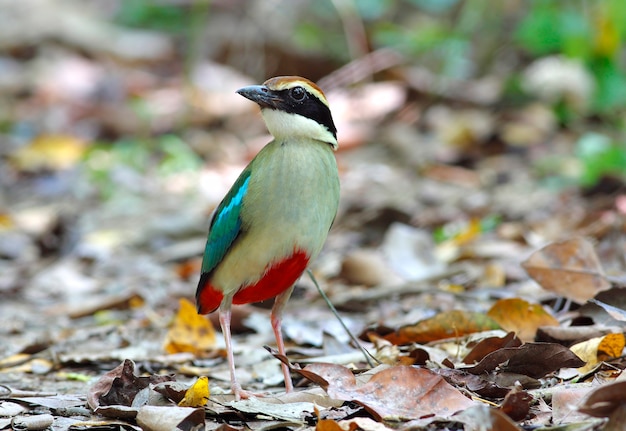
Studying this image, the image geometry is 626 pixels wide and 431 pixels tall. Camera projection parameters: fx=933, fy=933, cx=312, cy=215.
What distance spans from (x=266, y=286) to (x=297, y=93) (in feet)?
2.70

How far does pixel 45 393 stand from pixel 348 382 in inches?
51.2

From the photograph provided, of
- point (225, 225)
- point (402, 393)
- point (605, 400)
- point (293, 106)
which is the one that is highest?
point (293, 106)

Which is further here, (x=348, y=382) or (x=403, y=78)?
(x=403, y=78)

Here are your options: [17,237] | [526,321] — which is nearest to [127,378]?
[526,321]

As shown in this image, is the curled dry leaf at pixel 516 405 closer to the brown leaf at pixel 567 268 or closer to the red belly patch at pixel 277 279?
the red belly patch at pixel 277 279

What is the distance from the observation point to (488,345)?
3707 millimetres

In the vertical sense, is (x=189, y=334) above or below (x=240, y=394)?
below

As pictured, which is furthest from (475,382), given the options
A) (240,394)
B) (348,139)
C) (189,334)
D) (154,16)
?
(154,16)

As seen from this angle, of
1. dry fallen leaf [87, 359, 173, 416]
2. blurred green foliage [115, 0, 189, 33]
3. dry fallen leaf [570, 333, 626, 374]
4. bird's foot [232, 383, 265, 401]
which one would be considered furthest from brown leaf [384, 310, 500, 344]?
blurred green foliage [115, 0, 189, 33]

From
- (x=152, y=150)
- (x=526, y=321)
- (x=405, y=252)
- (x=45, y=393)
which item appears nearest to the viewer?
(x=45, y=393)

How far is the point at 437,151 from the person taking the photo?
8.95m

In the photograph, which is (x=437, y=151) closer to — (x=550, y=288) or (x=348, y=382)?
(x=550, y=288)

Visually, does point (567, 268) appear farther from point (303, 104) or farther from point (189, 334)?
point (189, 334)

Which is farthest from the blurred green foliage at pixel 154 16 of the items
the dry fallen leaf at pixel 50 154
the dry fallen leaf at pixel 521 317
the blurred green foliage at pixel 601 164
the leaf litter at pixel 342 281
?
the dry fallen leaf at pixel 521 317
